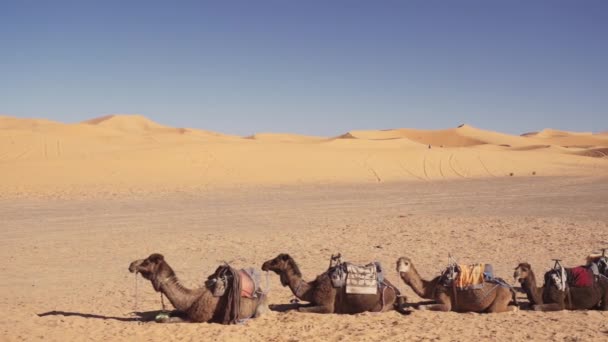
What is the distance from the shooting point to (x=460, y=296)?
857cm

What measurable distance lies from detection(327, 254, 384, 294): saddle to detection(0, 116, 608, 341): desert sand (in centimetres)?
37

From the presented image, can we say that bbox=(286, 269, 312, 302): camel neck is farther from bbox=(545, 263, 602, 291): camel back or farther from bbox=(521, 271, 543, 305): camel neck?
bbox=(545, 263, 602, 291): camel back

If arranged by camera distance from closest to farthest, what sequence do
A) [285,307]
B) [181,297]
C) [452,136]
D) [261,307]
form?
[181,297] → [261,307] → [285,307] → [452,136]

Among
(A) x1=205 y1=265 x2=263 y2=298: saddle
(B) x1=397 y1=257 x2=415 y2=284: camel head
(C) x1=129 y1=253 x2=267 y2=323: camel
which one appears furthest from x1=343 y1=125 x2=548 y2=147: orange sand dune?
(C) x1=129 y1=253 x2=267 y2=323: camel

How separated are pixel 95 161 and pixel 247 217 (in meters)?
20.4

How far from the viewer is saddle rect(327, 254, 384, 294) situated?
8.42m

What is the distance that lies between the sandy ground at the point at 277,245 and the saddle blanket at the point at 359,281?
0.36 meters

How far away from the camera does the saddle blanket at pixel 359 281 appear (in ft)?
27.7

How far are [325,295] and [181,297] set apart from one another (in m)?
1.86

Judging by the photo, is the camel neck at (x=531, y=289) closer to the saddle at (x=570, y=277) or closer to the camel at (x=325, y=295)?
the saddle at (x=570, y=277)

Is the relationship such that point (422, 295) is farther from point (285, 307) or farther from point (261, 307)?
point (261, 307)

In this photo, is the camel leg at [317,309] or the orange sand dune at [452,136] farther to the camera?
the orange sand dune at [452,136]

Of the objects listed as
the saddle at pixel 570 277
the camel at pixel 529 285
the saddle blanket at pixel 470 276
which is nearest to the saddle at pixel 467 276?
the saddle blanket at pixel 470 276

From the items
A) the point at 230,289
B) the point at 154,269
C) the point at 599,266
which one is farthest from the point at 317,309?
the point at 599,266
